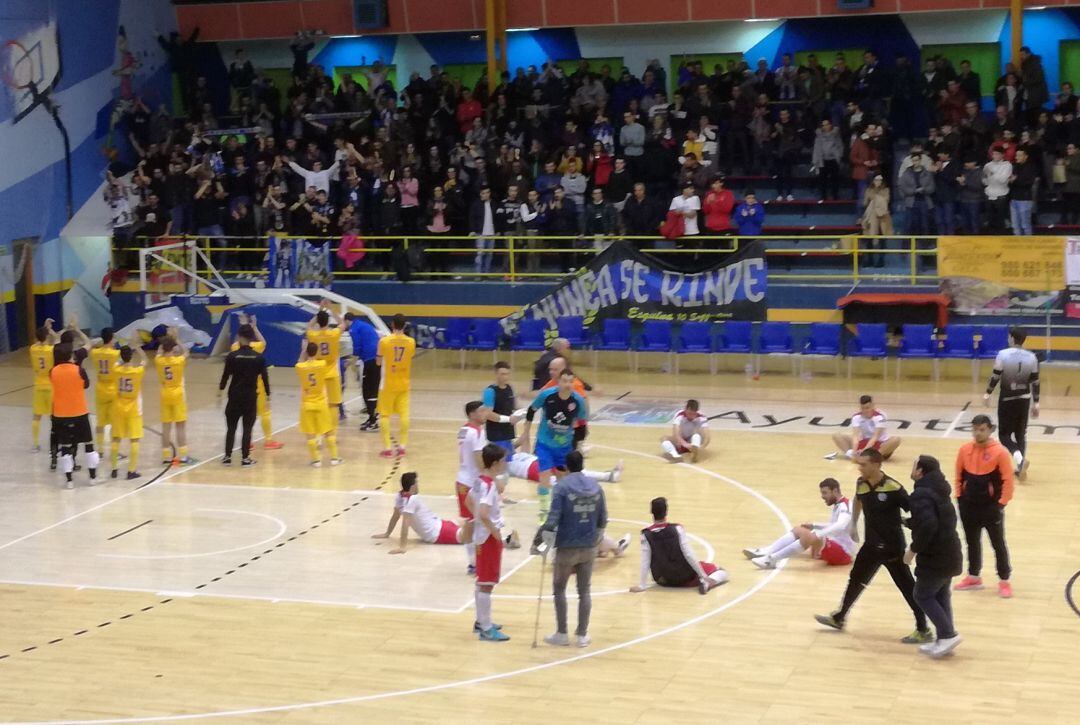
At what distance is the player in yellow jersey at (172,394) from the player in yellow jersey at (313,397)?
1.68 metres

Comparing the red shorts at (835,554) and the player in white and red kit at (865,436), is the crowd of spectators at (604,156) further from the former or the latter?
the red shorts at (835,554)

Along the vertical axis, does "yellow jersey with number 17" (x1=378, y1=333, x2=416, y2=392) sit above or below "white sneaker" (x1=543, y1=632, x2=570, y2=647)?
above

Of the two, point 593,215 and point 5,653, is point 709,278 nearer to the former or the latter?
point 593,215

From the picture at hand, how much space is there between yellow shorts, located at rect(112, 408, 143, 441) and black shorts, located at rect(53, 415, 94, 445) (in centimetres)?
48

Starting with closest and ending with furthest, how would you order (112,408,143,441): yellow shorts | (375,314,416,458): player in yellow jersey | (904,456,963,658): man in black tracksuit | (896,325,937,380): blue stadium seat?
1. (904,456,963,658): man in black tracksuit
2. (112,408,143,441): yellow shorts
3. (375,314,416,458): player in yellow jersey
4. (896,325,937,380): blue stadium seat

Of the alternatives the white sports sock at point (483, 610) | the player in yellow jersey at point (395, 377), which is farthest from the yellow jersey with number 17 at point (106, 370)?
the white sports sock at point (483, 610)

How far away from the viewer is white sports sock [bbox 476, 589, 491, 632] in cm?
1375

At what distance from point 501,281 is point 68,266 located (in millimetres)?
11115

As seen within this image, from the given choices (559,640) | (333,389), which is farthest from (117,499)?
(559,640)

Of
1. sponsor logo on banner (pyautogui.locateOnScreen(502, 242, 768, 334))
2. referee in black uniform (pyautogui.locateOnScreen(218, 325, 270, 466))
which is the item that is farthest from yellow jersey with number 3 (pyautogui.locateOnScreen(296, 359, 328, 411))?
sponsor logo on banner (pyautogui.locateOnScreen(502, 242, 768, 334))

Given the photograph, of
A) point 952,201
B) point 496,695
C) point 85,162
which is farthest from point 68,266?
point 496,695

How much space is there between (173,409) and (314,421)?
2138mm

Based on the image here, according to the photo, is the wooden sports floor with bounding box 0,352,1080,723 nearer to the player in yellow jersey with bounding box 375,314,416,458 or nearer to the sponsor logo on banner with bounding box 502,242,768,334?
the player in yellow jersey with bounding box 375,314,416,458

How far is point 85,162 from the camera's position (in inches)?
1401
